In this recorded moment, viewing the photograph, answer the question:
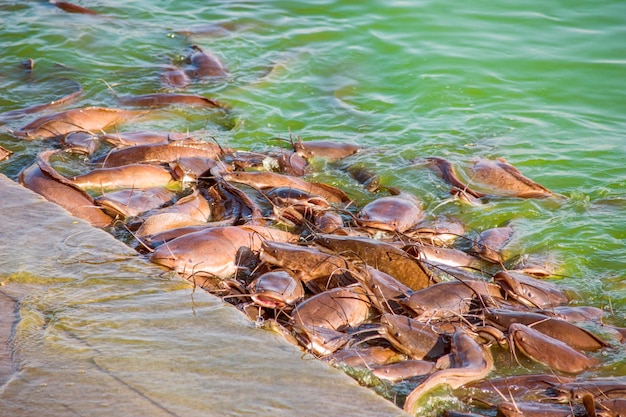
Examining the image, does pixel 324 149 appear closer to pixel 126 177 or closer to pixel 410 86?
pixel 126 177

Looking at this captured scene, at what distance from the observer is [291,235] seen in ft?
15.4

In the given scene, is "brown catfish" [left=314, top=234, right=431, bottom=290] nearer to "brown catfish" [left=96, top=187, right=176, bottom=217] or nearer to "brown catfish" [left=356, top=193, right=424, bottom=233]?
"brown catfish" [left=356, top=193, right=424, bottom=233]

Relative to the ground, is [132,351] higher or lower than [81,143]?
higher

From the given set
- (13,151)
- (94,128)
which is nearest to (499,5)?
(94,128)

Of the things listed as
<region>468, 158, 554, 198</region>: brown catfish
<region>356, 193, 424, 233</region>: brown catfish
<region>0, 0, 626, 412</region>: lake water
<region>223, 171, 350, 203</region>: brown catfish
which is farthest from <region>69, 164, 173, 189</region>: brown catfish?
<region>468, 158, 554, 198</region>: brown catfish

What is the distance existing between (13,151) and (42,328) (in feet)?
11.2

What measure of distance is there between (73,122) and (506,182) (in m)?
3.71

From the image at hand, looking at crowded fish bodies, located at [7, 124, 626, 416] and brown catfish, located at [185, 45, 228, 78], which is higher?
crowded fish bodies, located at [7, 124, 626, 416]

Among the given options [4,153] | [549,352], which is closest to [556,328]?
[549,352]

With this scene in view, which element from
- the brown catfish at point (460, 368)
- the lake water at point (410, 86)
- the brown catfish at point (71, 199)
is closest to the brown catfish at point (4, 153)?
the lake water at point (410, 86)

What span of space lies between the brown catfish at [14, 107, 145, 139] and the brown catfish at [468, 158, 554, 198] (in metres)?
3.23

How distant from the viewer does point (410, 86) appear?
347 inches

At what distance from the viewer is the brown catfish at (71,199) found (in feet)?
15.6

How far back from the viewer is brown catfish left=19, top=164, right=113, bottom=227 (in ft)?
15.6
